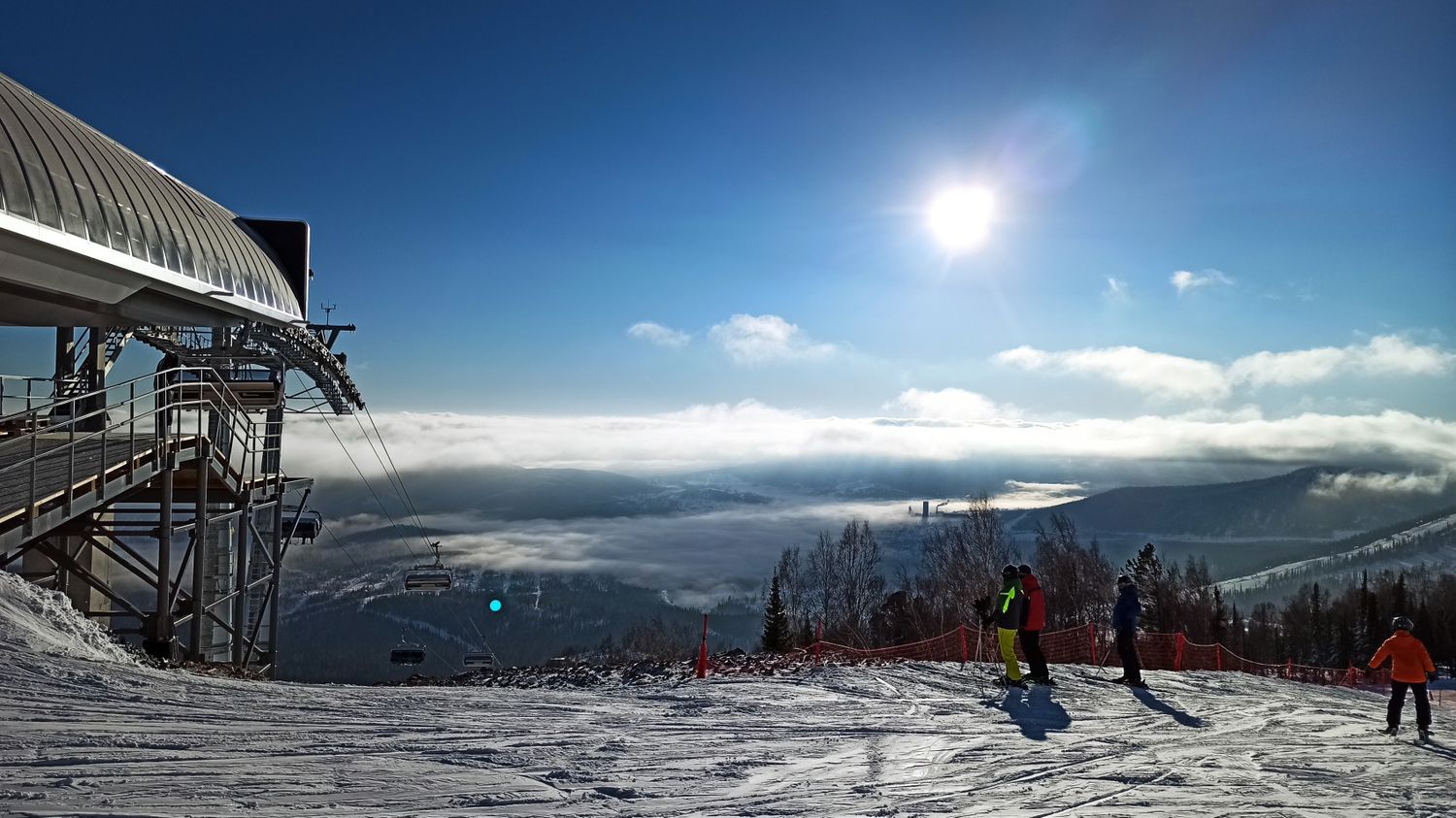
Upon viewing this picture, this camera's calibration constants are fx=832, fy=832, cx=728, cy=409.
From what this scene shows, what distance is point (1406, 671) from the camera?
10031mm

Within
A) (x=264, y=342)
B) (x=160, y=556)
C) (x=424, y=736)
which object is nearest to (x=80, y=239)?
(x=160, y=556)

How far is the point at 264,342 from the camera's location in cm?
2336

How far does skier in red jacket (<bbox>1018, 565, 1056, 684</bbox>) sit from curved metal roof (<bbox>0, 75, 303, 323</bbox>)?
15497 millimetres

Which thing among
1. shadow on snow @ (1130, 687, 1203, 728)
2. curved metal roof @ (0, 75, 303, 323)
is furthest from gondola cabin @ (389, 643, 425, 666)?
shadow on snow @ (1130, 687, 1203, 728)

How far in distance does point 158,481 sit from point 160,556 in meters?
1.47

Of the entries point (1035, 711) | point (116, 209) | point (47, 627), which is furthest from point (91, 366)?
point (1035, 711)

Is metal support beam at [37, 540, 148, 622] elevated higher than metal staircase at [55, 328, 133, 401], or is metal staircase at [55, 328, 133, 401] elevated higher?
metal staircase at [55, 328, 133, 401]

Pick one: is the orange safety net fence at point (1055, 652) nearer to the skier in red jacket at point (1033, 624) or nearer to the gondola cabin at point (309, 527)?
the skier in red jacket at point (1033, 624)

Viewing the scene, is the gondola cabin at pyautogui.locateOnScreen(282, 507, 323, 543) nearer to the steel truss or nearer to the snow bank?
the steel truss

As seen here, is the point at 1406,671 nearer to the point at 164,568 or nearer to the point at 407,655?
the point at 164,568

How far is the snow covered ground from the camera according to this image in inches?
196

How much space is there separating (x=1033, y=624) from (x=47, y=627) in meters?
11.4

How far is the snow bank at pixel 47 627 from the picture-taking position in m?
7.50

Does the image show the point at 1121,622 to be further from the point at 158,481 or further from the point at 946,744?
the point at 158,481
